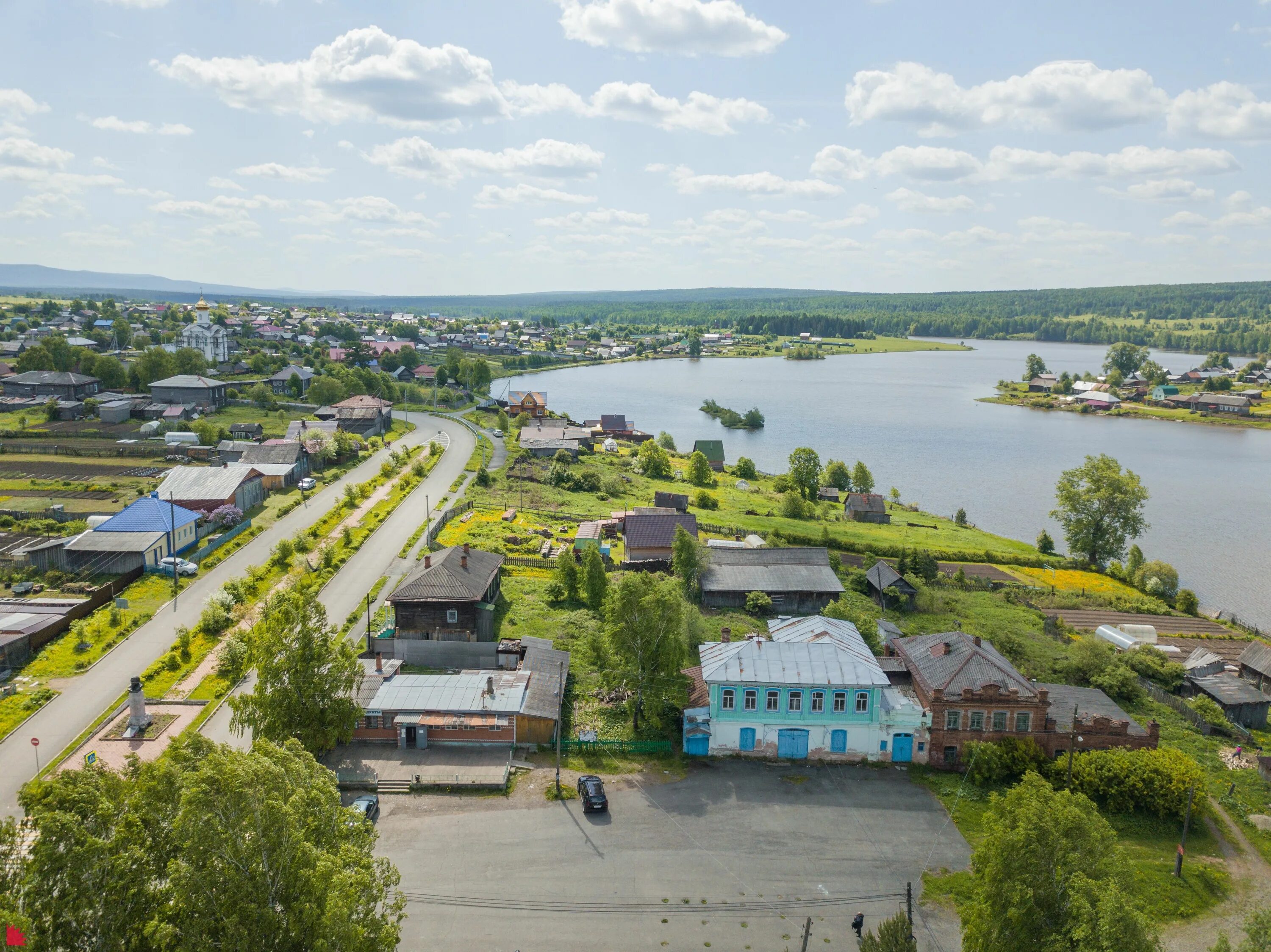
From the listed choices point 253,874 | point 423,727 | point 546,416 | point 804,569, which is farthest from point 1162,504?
point 253,874

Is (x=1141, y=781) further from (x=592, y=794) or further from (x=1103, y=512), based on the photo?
(x=1103, y=512)

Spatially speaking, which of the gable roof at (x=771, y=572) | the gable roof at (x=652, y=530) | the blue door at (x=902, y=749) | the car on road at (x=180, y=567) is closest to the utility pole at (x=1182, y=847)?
the blue door at (x=902, y=749)

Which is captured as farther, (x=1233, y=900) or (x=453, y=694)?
(x=453, y=694)

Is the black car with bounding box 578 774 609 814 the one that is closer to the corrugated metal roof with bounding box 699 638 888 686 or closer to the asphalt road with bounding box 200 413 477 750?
the corrugated metal roof with bounding box 699 638 888 686

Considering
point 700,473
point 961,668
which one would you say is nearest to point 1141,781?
point 961,668

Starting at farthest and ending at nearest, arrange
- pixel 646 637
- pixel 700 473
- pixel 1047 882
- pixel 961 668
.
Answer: pixel 700 473, pixel 646 637, pixel 961 668, pixel 1047 882

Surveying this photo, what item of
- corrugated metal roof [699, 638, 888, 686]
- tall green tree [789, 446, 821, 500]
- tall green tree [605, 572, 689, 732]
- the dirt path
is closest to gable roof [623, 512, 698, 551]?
tall green tree [605, 572, 689, 732]

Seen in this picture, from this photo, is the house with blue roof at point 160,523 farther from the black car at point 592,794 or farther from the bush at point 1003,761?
the bush at point 1003,761
